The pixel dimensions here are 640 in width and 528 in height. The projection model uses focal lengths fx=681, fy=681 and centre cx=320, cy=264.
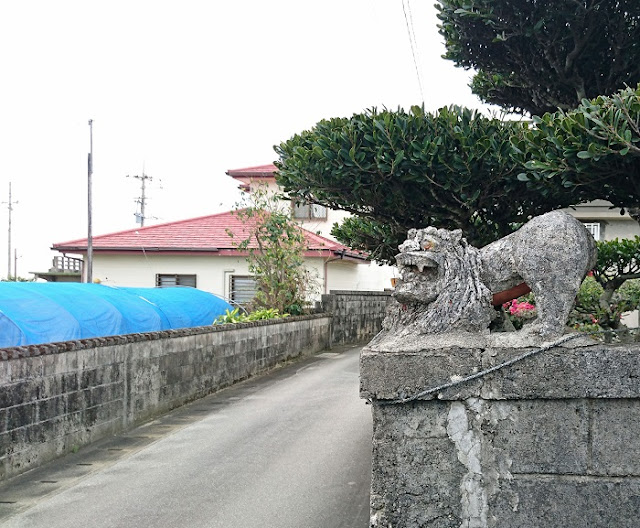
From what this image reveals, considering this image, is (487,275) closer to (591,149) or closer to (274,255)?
(591,149)

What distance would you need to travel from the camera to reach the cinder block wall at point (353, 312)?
818 inches

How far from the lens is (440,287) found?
411 cm

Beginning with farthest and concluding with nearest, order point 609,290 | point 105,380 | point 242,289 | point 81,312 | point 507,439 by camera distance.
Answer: point 242,289, point 81,312, point 105,380, point 609,290, point 507,439

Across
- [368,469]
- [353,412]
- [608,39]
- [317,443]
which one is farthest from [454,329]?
[353,412]

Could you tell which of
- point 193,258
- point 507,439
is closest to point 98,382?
point 507,439

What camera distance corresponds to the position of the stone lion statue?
3.94m

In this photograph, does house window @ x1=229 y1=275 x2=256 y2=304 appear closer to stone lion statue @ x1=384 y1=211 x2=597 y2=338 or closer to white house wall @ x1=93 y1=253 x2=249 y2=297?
white house wall @ x1=93 y1=253 x2=249 y2=297

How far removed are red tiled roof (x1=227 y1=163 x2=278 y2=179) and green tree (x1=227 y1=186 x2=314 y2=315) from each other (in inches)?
294

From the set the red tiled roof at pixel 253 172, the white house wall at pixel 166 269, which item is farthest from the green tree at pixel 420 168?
the red tiled roof at pixel 253 172

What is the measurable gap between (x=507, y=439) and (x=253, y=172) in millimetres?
22723

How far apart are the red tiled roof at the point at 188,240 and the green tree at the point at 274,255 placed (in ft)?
12.1

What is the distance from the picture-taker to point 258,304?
18.1 meters

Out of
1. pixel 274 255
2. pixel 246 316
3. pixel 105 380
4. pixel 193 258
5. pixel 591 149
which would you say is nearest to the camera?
pixel 591 149

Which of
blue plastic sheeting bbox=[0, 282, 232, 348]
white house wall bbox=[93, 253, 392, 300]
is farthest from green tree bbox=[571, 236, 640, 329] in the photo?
white house wall bbox=[93, 253, 392, 300]
